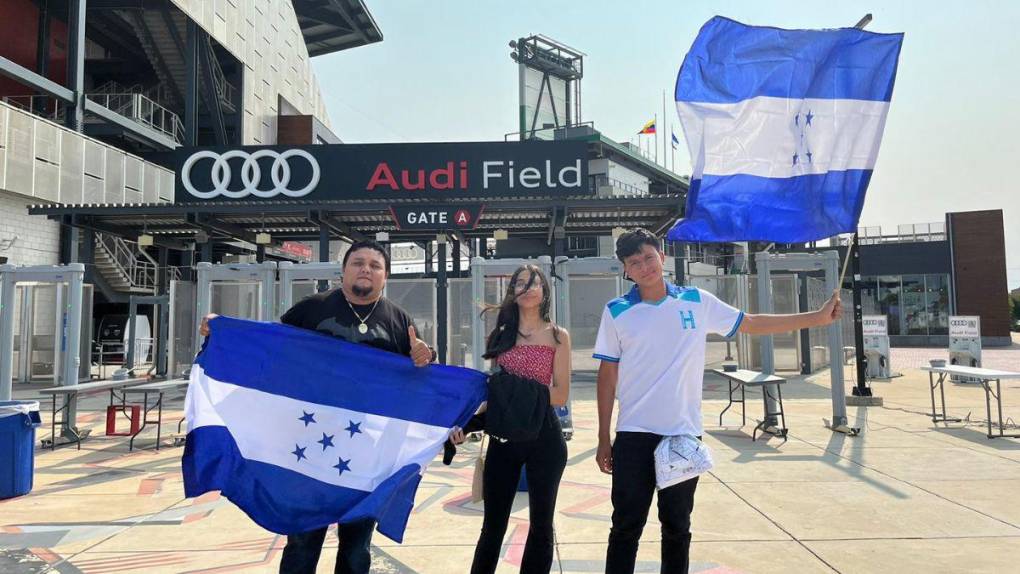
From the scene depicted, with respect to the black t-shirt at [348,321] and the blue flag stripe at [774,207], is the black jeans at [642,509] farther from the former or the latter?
the blue flag stripe at [774,207]

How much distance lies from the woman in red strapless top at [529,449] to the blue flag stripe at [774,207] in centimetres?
142

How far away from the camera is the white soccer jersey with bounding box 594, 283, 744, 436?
3.03 m

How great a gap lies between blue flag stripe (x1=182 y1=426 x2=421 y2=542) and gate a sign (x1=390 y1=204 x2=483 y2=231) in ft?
40.7

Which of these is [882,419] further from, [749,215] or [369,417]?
[369,417]

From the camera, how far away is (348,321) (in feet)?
10.9

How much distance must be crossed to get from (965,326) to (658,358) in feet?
51.1

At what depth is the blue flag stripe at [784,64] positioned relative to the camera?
4.40 metres

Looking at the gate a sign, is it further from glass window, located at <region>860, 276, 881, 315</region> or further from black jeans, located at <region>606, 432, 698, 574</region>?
glass window, located at <region>860, 276, 881, 315</region>

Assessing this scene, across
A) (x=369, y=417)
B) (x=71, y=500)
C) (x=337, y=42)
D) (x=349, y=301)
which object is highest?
(x=337, y=42)

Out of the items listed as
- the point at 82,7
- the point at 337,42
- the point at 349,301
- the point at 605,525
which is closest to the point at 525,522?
the point at 605,525

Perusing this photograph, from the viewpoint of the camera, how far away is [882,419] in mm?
9789

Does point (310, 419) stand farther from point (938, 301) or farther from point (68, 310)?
point (938, 301)

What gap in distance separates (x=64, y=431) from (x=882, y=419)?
39.4ft

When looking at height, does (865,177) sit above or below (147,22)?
below
